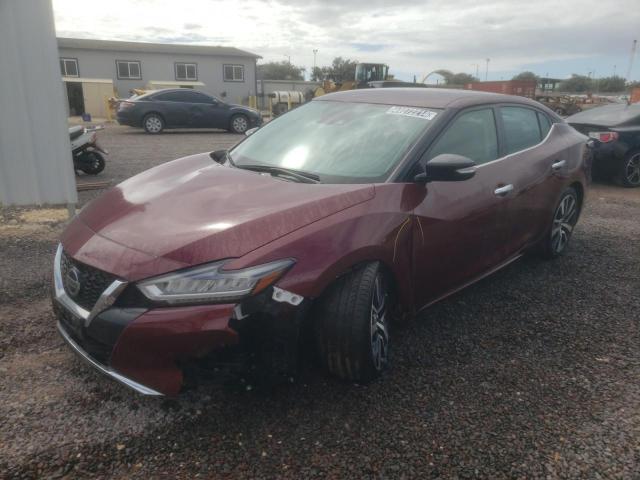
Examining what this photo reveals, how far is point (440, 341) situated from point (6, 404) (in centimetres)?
244

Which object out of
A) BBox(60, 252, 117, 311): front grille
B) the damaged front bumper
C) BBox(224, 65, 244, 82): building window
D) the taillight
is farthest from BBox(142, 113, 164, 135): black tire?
BBox(224, 65, 244, 82): building window

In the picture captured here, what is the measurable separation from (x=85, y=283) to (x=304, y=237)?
3.36ft

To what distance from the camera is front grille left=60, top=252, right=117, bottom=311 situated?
7.07 feet

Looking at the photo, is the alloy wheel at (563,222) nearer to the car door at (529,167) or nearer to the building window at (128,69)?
the car door at (529,167)

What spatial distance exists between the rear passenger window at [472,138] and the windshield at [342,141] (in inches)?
6.2

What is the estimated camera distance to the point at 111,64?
32.5m

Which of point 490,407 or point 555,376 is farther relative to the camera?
point 555,376

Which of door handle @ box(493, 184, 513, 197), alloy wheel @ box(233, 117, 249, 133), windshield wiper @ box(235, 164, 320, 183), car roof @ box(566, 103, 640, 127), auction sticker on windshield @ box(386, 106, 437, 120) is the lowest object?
alloy wheel @ box(233, 117, 249, 133)

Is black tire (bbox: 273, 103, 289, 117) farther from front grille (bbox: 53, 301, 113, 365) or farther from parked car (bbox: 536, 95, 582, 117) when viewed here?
front grille (bbox: 53, 301, 113, 365)

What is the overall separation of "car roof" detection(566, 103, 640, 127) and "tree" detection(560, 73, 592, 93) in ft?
218

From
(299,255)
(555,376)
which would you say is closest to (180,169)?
(299,255)

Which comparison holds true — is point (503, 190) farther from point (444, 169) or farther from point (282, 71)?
point (282, 71)

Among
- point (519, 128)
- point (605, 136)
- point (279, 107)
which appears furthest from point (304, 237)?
point (279, 107)

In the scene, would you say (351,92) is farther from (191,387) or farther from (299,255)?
(191,387)
